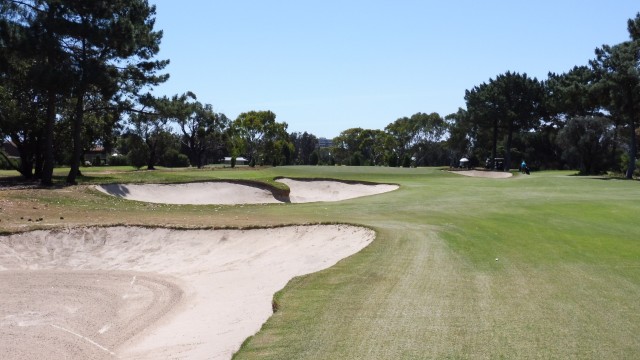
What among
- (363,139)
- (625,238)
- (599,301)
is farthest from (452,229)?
(363,139)

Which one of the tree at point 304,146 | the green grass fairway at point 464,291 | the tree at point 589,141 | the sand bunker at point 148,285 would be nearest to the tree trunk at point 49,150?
the green grass fairway at point 464,291

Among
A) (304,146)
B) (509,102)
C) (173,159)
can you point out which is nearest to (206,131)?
(173,159)

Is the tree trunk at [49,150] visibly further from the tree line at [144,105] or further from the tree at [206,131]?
the tree at [206,131]

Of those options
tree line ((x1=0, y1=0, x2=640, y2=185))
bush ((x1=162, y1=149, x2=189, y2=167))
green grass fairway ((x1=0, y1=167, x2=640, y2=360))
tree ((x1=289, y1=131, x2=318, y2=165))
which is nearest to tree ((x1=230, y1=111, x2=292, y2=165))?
tree line ((x1=0, y1=0, x2=640, y2=185))

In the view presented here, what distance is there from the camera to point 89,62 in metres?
36.1

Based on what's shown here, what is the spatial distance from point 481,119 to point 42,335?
84642 millimetres

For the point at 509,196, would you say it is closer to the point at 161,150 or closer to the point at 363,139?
the point at 161,150

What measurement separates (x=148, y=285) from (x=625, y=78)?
167 feet

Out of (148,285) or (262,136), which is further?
(262,136)

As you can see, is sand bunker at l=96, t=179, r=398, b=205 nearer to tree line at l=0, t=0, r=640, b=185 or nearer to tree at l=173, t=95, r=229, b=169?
tree line at l=0, t=0, r=640, b=185

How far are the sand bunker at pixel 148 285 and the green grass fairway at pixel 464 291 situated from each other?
3.64ft

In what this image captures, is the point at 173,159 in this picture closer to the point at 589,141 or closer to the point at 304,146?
the point at 589,141

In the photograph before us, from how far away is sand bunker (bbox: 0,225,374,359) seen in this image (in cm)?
964

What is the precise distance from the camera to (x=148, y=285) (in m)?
14.7
